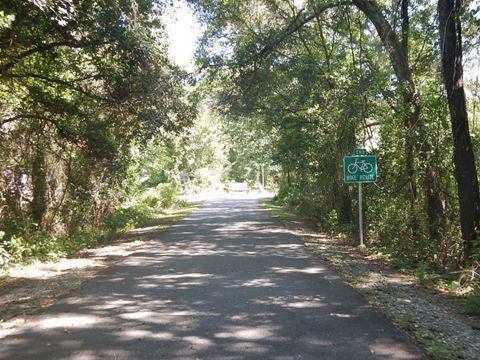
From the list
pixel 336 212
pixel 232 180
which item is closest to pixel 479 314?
pixel 336 212

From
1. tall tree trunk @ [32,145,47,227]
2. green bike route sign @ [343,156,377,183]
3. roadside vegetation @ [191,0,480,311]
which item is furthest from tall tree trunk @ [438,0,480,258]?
tall tree trunk @ [32,145,47,227]

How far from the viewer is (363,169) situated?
1315cm

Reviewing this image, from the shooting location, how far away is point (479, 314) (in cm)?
635

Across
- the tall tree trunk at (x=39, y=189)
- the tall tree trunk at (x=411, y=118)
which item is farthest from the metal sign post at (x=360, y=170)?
the tall tree trunk at (x=39, y=189)

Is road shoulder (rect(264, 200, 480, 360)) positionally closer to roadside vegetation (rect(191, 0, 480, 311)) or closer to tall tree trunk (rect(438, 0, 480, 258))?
roadside vegetation (rect(191, 0, 480, 311))

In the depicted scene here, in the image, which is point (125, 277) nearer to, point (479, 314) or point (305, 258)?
point (305, 258)

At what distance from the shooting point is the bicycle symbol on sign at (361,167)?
13.1m

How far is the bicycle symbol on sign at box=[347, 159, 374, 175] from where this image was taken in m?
13.1

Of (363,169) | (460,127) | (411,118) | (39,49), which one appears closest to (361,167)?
(363,169)

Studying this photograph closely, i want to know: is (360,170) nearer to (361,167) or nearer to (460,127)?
(361,167)

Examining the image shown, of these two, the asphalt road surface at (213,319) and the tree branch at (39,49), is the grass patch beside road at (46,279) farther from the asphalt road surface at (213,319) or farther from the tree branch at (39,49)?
the tree branch at (39,49)

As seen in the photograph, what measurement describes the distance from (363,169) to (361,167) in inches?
3.1

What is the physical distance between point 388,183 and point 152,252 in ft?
22.9

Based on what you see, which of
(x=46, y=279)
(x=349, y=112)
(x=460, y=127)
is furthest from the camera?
(x=349, y=112)
